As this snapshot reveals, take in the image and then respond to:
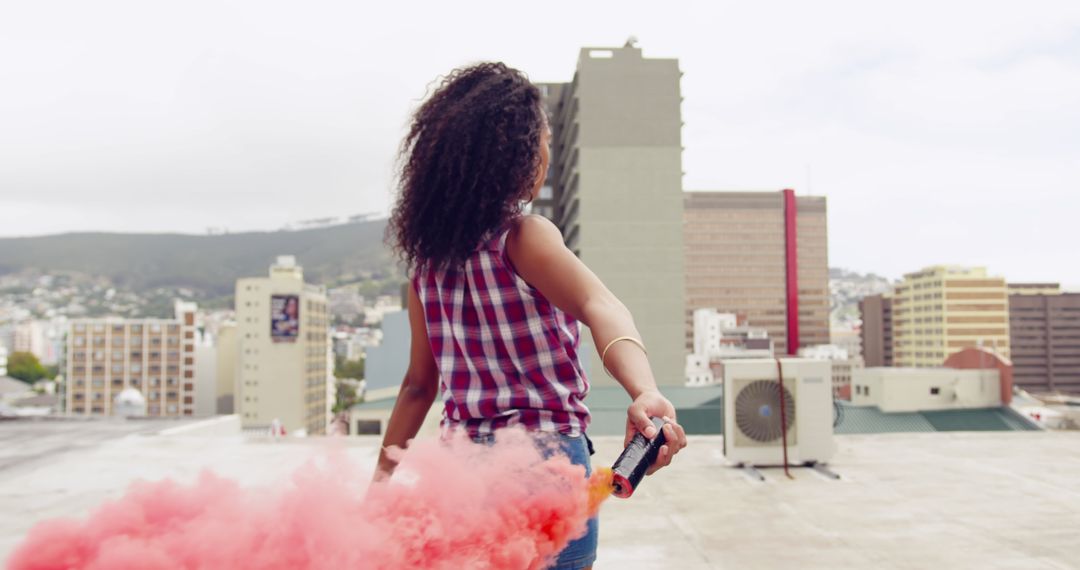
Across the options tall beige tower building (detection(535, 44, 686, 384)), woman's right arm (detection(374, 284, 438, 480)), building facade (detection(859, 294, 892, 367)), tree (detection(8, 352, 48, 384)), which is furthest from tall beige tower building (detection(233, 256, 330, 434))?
building facade (detection(859, 294, 892, 367))

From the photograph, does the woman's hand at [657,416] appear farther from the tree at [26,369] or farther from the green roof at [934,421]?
the tree at [26,369]

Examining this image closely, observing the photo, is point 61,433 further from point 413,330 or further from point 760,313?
point 760,313

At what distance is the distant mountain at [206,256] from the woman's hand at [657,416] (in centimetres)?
14047

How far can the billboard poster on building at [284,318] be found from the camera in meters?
100

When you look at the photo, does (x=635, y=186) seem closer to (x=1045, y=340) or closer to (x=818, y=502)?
(x=818, y=502)

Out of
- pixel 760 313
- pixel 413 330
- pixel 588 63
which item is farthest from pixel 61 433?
pixel 760 313

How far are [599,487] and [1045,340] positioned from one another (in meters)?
162

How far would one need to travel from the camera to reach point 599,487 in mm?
1121

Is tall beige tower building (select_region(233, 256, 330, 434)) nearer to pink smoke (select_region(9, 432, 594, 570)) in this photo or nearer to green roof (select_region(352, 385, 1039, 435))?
green roof (select_region(352, 385, 1039, 435))

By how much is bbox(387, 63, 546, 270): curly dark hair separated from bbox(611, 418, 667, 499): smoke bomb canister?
1.25 ft

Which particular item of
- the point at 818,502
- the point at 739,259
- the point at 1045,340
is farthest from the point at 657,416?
the point at 1045,340

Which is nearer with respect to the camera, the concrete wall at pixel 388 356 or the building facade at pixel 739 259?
the concrete wall at pixel 388 356

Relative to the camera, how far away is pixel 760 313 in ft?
512

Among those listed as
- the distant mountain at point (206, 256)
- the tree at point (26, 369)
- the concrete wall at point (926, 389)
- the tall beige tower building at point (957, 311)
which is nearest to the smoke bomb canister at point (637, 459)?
the concrete wall at point (926, 389)
